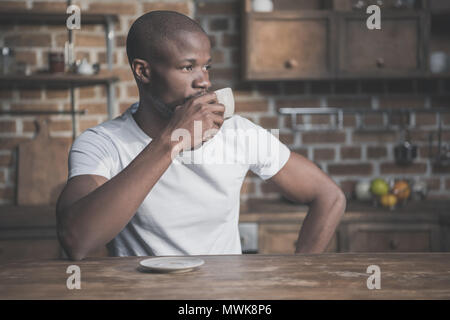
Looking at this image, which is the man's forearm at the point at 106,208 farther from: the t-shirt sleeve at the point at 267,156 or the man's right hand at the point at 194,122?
the t-shirt sleeve at the point at 267,156

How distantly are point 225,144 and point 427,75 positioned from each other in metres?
1.54

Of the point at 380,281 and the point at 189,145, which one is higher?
the point at 189,145

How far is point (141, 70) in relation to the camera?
4.82ft

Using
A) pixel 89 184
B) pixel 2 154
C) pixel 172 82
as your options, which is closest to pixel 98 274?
pixel 89 184

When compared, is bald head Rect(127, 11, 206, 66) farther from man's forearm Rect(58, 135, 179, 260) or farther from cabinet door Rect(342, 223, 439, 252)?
cabinet door Rect(342, 223, 439, 252)

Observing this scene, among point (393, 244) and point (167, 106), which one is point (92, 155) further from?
point (393, 244)

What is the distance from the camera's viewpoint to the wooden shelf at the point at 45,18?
257 centimetres

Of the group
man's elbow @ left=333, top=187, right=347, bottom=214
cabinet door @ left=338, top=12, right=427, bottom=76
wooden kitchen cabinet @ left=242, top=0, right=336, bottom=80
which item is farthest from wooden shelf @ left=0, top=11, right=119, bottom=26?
man's elbow @ left=333, top=187, right=347, bottom=214

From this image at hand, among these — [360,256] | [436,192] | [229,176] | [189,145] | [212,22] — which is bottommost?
[436,192]

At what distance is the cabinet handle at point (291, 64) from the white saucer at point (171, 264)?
171 cm

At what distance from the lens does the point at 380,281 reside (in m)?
0.88
